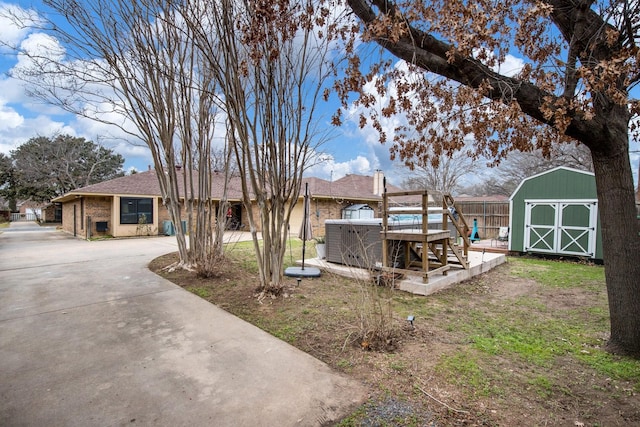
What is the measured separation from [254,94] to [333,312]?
372cm

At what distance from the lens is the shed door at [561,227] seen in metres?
8.77

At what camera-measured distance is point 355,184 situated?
25078 mm

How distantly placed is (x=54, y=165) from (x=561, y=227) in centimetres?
4027

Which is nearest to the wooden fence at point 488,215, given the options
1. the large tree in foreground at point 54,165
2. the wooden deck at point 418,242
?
the wooden deck at point 418,242

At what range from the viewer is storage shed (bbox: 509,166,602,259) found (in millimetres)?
8758

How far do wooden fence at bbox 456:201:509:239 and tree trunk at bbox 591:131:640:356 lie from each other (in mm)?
11918

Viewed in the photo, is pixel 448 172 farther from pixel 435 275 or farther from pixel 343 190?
pixel 435 275

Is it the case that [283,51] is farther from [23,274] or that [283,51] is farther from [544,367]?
[23,274]

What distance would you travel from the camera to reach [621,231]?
10.3ft

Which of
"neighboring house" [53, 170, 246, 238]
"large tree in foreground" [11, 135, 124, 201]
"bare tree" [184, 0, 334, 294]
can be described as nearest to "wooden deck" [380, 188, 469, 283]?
"bare tree" [184, 0, 334, 294]

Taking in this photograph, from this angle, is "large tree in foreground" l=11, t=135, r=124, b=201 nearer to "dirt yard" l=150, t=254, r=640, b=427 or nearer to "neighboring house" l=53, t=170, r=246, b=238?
"neighboring house" l=53, t=170, r=246, b=238

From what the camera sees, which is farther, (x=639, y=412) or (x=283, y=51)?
(x=283, y=51)

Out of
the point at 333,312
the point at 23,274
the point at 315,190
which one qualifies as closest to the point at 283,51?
the point at 333,312

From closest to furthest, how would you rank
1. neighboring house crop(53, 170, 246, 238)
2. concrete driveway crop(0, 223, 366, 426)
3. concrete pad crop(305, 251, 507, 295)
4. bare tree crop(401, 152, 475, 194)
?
concrete driveway crop(0, 223, 366, 426)
concrete pad crop(305, 251, 507, 295)
neighboring house crop(53, 170, 246, 238)
bare tree crop(401, 152, 475, 194)
